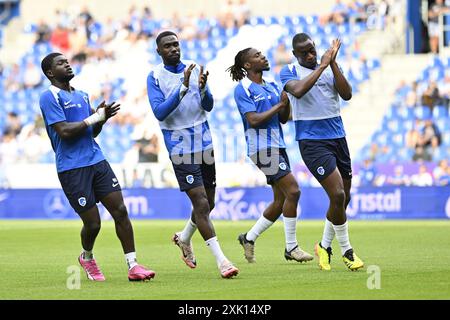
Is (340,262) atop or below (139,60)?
below

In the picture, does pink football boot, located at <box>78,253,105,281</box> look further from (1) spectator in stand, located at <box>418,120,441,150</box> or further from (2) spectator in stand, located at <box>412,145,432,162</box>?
(1) spectator in stand, located at <box>418,120,441,150</box>

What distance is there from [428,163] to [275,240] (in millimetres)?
8950

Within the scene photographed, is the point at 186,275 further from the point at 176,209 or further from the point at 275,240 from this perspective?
the point at 176,209

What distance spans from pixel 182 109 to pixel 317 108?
1644 millimetres

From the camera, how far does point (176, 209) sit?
27.0 metres

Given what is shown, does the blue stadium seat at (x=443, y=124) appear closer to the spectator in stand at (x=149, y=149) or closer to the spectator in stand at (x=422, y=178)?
the spectator in stand at (x=422, y=178)

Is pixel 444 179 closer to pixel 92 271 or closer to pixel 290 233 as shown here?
pixel 290 233

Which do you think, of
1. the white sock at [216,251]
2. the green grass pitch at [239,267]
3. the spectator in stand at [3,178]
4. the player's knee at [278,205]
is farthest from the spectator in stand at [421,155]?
the white sock at [216,251]

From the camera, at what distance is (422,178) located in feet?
85.4

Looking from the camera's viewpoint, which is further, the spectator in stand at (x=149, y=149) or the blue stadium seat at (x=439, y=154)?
the spectator in stand at (x=149, y=149)

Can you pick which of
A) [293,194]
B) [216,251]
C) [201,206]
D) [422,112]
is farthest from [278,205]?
[422,112]

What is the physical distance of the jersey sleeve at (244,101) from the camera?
13.0 meters
